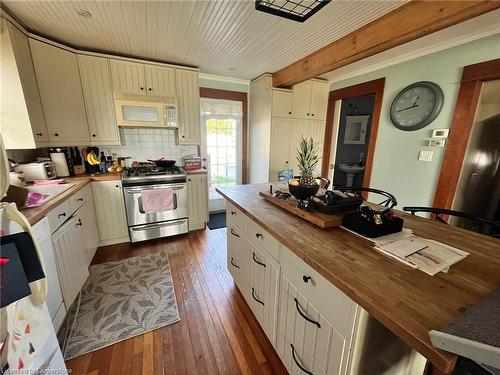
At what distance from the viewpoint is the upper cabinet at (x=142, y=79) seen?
261 centimetres

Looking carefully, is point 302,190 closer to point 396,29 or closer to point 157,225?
point 396,29

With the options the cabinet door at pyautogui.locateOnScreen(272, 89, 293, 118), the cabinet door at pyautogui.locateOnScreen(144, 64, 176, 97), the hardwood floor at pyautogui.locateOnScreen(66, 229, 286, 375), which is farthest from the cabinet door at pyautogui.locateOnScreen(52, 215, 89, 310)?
the cabinet door at pyautogui.locateOnScreen(272, 89, 293, 118)

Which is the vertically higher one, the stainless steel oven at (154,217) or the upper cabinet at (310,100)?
the upper cabinet at (310,100)

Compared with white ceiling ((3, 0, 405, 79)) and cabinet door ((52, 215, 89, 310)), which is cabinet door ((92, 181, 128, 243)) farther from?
white ceiling ((3, 0, 405, 79))

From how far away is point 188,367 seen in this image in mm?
1342

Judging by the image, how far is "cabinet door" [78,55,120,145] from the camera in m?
2.46

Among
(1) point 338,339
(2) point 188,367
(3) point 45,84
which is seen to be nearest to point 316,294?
(1) point 338,339

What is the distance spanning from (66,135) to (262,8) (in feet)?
8.47

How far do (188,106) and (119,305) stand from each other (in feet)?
8.36

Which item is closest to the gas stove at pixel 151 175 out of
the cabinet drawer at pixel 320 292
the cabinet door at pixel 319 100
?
the cabinet drawer at pixel 320 292

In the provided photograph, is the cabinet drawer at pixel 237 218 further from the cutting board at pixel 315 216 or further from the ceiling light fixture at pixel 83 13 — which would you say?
the ceiling light fixture at pixel 83 13

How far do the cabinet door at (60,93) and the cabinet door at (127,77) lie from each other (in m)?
0.37

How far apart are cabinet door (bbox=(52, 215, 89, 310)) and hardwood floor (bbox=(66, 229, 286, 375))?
21.3 inches

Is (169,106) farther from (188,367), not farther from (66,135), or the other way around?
(188,367)
